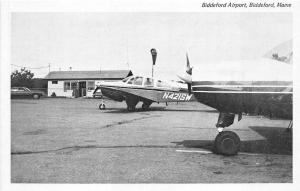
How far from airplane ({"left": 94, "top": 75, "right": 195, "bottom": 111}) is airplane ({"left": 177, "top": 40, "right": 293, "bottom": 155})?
978 cm

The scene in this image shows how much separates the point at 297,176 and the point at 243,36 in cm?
259

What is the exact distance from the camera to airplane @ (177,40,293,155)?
5.13 meters

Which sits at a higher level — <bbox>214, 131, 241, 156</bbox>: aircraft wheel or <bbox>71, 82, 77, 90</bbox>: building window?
<bbox>71, 82, 77, 90</bbox>: building window

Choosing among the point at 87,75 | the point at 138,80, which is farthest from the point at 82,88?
the point at 138,80

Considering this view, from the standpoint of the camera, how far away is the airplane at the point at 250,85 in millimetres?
5133

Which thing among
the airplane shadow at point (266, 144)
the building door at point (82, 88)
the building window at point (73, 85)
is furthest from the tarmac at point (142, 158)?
the building window at point (73, 85)

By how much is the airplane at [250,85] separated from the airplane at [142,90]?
385 inches

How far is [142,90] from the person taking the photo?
15.5 metres

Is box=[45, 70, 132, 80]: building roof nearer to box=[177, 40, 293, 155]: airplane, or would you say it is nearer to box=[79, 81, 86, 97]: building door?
box=[79, 81, 86, 97]: building door
